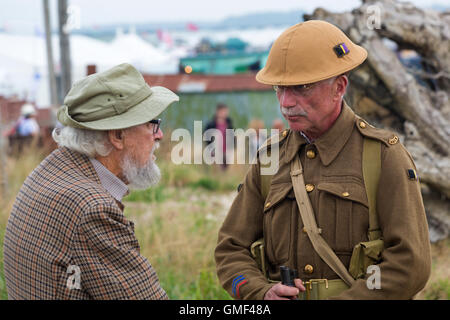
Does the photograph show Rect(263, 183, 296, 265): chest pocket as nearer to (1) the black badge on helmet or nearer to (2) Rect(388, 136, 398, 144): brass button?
(2) Rect(388, 136, 398, 144): brass button

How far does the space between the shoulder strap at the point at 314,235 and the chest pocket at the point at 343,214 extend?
0.12 ft

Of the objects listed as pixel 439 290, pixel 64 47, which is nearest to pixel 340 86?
pixel 439 290

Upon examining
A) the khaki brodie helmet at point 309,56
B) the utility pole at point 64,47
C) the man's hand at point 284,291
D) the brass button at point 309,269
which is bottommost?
the utility pole at point 64,47

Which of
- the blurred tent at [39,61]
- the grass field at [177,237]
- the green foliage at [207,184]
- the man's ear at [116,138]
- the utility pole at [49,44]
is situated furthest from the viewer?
the blurred tent at [39,61]

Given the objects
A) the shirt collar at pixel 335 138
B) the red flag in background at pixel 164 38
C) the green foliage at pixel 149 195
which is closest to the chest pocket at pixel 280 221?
the shirt collar at pixel 335 138

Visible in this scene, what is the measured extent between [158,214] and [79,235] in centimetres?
409

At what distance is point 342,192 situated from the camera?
2.50m

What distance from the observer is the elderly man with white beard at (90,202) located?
231 centimetres

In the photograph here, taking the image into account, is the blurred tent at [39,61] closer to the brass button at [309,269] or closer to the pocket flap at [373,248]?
the brass button at [309,269]

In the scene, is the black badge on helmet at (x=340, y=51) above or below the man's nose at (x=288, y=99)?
above

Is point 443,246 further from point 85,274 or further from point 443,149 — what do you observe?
point 85,274

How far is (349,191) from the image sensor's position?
2.50m

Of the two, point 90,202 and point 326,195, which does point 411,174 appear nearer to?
point 326,195
